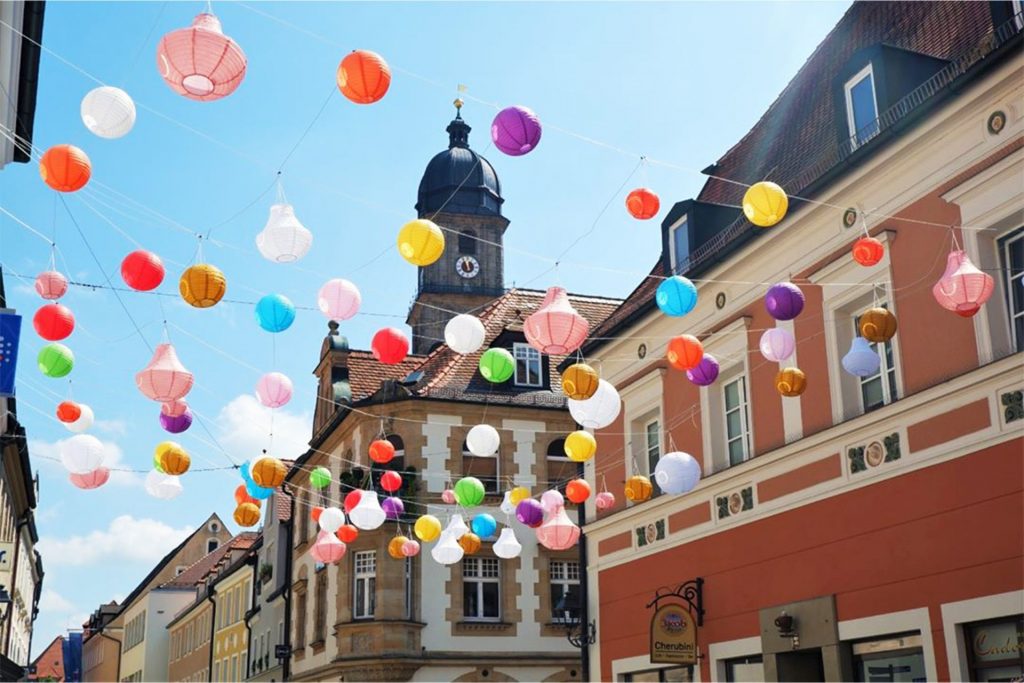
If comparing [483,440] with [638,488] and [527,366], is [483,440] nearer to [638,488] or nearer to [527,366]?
[638,488]

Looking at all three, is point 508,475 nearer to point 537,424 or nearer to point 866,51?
point 537,424

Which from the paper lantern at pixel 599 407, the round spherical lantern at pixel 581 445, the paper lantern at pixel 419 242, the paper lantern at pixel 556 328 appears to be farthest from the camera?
the round spherical lantern at pixel 581 445

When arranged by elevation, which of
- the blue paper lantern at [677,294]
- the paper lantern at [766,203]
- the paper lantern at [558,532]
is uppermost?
the paper lantern at [766,203]

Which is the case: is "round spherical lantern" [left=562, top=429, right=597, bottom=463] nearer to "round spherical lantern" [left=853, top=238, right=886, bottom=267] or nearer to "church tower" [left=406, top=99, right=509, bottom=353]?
"round spherical lantern" [left=853, top=238, right=886, bottom=267]

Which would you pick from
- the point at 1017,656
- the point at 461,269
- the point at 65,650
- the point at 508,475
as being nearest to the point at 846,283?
the point at 1017,656

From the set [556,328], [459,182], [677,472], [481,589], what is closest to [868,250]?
[556,328]

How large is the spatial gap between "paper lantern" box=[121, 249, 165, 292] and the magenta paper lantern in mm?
938

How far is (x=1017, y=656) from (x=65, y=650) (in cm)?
8702

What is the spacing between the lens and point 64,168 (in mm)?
9531

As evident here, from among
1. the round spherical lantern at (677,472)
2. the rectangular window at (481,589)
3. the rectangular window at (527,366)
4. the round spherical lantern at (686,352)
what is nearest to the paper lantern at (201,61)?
the round spherical lantern at (686,352)

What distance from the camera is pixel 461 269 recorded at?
51625 millimetres

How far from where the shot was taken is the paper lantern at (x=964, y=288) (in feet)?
33.1

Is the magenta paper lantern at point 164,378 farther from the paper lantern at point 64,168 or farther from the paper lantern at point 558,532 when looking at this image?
the paper lantern at point 558,532

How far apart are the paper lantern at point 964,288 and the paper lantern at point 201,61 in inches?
243
